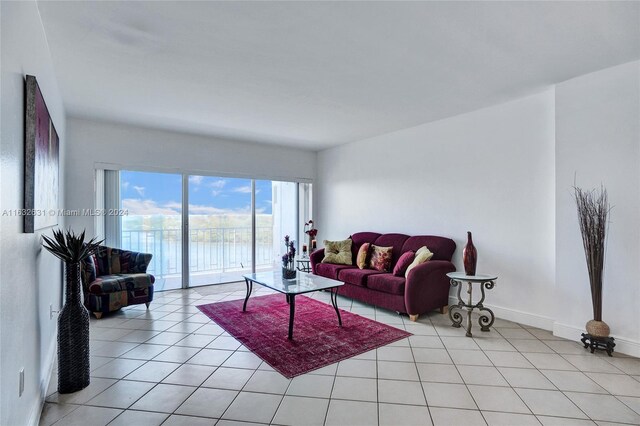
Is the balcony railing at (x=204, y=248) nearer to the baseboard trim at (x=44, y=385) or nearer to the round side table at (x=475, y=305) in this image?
the baseboard trim at (x=44, y=385)

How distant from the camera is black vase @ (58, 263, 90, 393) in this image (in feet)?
7.35

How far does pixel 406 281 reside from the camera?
3.76m

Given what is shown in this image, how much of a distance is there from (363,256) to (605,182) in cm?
285

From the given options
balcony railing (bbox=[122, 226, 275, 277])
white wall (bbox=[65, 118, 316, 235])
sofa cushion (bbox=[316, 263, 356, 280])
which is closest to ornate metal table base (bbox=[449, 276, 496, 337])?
sofa cushion (bbox=[316, 263, 356, 280])

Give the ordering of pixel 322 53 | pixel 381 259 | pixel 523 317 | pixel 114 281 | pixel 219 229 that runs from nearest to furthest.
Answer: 1. pixel 322 53
2. pixel 523 317
3. pixel 114 281
4. pixel 381 259
5. pixel 219 229

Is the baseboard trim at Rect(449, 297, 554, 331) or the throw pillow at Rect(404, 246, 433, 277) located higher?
the throw pillow at Rect(404, 246, 433, 277)

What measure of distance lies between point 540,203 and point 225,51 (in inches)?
138

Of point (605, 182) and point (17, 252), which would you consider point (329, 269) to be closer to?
point (605, 182)

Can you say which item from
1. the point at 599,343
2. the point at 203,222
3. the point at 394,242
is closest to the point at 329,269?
the point at 394,242

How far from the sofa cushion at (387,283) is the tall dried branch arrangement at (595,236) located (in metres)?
1.75

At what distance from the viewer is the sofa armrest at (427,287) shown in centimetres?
372

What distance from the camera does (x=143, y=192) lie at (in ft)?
17.2

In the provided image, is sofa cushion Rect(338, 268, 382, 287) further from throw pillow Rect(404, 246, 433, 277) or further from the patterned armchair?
the patterned armchair

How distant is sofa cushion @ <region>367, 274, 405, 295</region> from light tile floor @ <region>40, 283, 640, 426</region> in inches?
28.3
